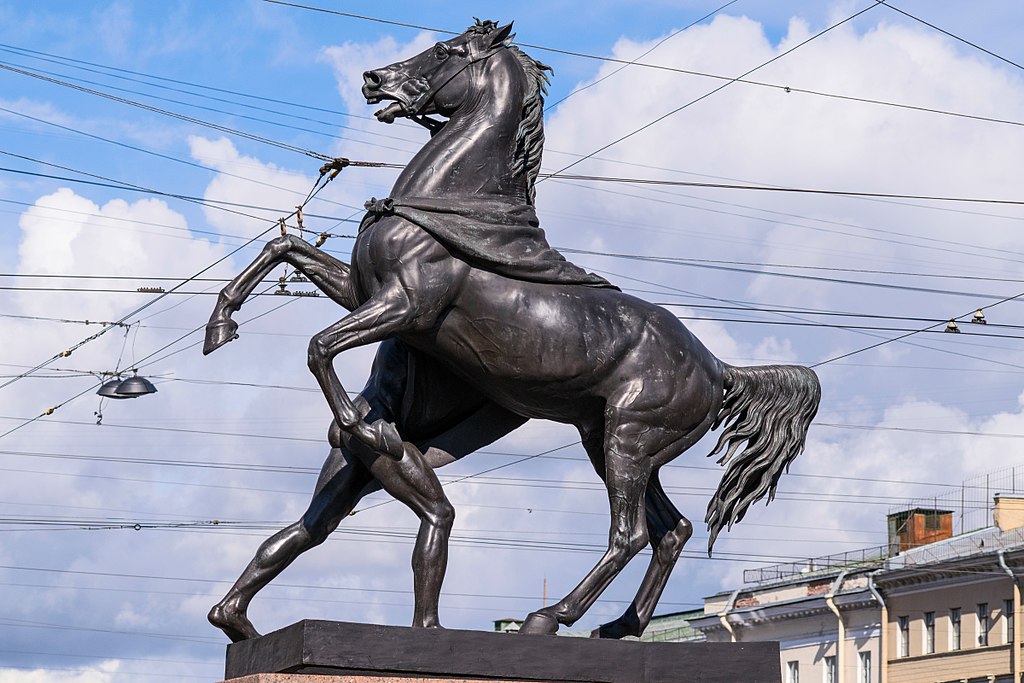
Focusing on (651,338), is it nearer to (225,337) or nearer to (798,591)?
(225,337)

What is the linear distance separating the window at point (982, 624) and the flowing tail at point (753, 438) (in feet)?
120

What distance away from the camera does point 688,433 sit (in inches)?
303

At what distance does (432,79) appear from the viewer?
302 inches

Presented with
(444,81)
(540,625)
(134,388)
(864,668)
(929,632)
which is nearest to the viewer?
(540,625)

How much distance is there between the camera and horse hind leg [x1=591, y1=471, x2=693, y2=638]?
7691 millimetres

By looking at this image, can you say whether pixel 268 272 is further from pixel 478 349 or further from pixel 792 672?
pixel 792 672

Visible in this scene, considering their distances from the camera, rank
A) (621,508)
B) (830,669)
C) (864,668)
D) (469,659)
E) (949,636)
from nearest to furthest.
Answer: (469,659) < (621,508) < (949,636) < (864,668) < (830,669)

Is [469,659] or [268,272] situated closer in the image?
[469,659]

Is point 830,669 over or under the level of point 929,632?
under

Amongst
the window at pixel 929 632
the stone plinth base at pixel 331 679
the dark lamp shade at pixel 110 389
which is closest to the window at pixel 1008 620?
the window at pixel 929 632

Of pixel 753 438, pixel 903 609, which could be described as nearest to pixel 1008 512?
pixel 903 609

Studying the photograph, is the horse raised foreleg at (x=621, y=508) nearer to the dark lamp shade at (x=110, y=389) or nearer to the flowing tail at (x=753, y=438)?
the flowing tail at (x=753, y=438)

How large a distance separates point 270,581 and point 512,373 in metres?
1.22

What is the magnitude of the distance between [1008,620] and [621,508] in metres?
36.6
